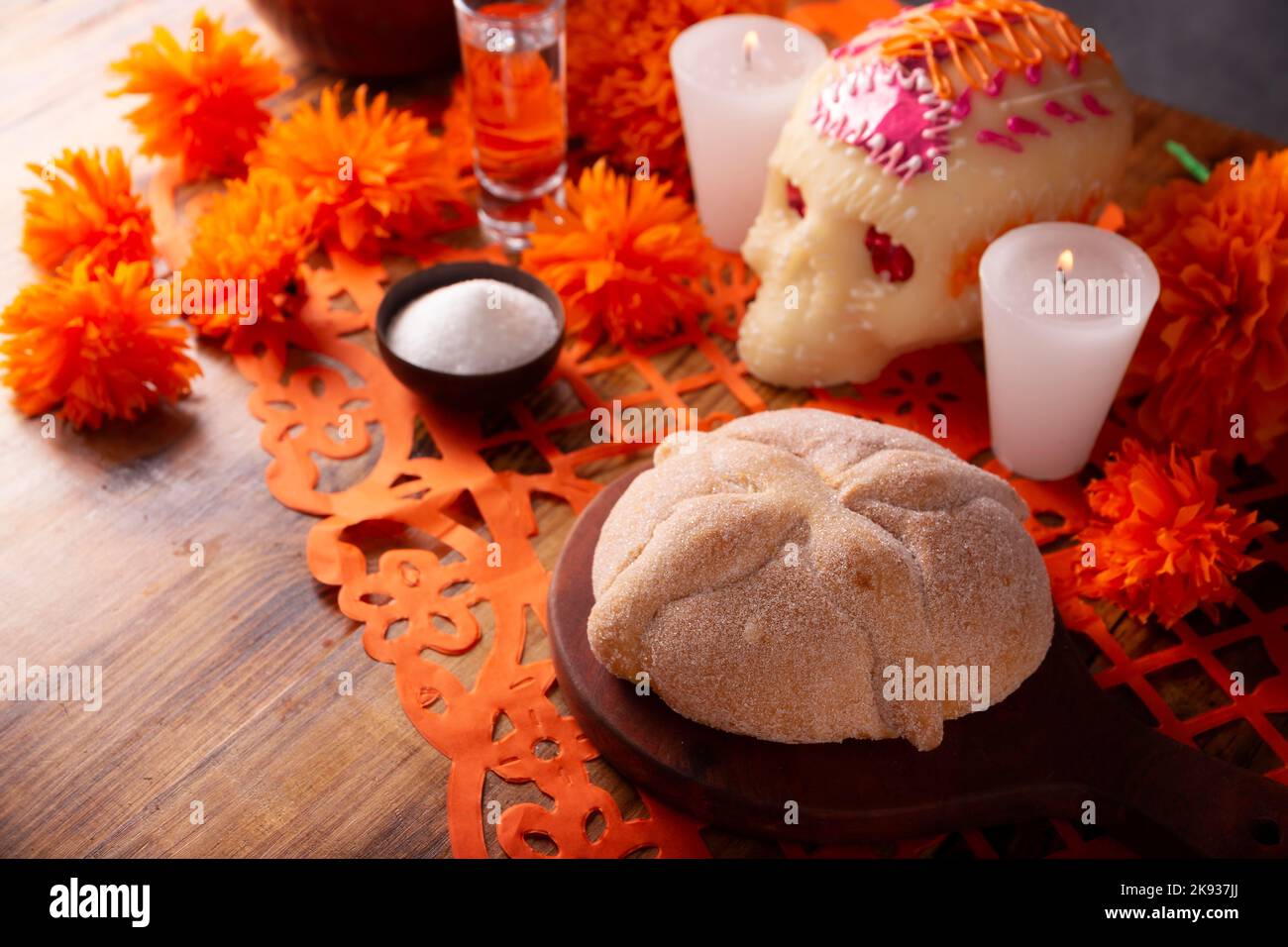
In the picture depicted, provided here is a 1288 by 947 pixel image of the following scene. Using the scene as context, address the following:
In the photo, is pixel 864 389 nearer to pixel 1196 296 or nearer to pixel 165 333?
pixel 1196 296

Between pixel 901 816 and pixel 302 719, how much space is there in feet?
1.32

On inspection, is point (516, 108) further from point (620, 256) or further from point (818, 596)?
point (818, 596)

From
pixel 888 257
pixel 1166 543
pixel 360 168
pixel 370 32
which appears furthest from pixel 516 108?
pixel 1166 543

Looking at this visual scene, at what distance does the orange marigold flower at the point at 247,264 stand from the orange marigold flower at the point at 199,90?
0.16 metres

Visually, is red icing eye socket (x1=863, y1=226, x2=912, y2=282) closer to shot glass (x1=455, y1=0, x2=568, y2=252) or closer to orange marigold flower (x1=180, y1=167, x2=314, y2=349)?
shot glass (x1=455, y1=0, x2=568, y2=252)

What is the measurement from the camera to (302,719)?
88 cm

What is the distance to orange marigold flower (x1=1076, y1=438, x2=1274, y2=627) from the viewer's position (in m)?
0.92

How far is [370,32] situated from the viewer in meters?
1.37

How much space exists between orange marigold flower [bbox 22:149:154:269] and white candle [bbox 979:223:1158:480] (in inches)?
29.9

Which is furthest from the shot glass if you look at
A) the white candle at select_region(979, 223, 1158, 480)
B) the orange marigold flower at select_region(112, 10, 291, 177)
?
the white candle at select_region(979, 223, 1158, 480)

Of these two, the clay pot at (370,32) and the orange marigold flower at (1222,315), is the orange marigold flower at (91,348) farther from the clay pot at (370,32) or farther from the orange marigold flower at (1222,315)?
the orange marigold flower at (1222,315)

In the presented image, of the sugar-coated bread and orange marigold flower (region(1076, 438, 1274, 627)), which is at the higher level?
the sugar-coated bread

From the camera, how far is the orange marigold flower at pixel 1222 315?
3.22 ft

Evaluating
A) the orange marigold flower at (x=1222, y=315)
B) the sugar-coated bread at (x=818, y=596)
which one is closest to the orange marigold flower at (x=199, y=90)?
the sugar-coated bread at (x=818, y=596)
